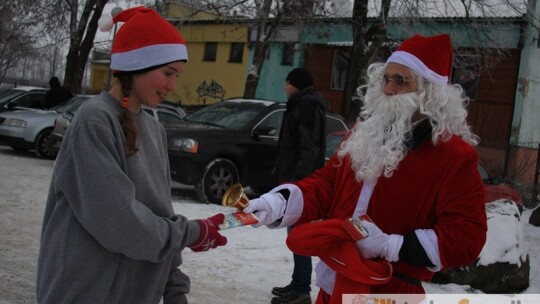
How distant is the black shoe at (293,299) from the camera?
199 inches

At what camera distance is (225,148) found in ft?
31.1

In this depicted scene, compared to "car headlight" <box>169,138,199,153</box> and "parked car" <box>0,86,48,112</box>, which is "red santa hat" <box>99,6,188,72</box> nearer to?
"car headlight" <box>169,138,199,153</box>

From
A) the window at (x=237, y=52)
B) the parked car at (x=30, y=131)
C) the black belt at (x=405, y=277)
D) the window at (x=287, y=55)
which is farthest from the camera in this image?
the window at (x=237, y=52)

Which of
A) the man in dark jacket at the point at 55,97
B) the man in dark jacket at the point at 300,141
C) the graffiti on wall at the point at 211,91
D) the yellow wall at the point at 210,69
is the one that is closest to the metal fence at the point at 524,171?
the man in dark jacket at the point at 300,141

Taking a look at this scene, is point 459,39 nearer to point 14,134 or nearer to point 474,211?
point 14,134

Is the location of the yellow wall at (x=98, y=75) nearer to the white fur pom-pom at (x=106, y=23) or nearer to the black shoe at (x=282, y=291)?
the black shoe at (x=282, y=291)

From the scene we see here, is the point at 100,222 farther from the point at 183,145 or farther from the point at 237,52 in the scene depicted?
the point at 237,52

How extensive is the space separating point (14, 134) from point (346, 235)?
1249cm

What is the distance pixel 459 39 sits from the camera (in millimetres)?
18484

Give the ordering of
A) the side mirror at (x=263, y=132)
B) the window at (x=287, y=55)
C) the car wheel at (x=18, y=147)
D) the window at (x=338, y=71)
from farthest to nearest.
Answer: the window at (x=287, y=55) → the window at (x=338, y=71) → the car wheel at (x=18, y=147) → the side mirror at (x=263, y=132)

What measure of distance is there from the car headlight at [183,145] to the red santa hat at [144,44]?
22.9 feet

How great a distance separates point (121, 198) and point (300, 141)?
362 cm

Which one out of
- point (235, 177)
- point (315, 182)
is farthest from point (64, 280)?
point (235, 177)

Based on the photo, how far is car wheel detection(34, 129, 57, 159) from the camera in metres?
13.1
